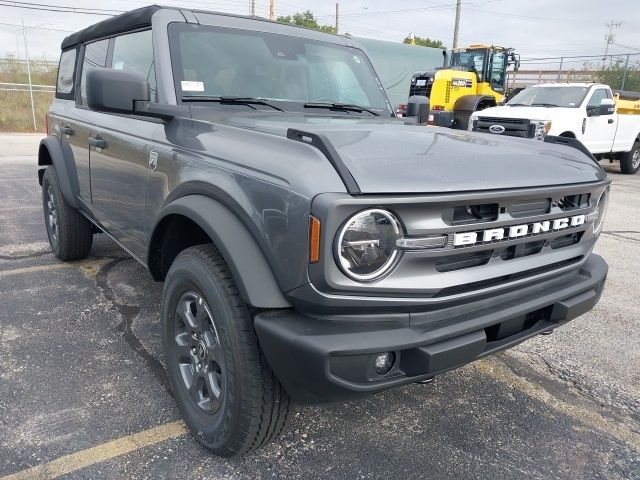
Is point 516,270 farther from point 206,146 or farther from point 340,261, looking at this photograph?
point 206,146

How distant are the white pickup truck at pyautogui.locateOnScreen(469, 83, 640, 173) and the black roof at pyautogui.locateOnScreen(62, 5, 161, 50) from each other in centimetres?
780

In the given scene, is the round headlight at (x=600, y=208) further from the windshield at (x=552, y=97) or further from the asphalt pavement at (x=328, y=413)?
the windshield at (x=552, y=97)

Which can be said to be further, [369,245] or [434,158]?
[434,158]

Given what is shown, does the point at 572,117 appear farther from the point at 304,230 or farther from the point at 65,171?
the point at 304,230

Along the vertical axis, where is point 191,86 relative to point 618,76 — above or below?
below

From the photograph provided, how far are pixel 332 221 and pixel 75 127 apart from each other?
3119 mm

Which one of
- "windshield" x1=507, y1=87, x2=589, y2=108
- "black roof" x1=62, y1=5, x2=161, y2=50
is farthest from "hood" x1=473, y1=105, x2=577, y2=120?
"black roof" x1=62, y1=5, x2=161, y2=50

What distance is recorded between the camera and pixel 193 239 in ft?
8.47

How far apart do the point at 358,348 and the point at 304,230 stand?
0.41 metres

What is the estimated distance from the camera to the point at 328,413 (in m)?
2.64

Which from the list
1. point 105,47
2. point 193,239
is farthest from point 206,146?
point 105,47

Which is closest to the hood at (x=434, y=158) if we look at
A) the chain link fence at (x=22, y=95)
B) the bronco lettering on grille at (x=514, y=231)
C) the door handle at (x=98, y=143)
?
the bronco lettering on grille at (x=514, y=231)

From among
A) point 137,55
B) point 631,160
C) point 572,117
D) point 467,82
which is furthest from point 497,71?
point 137,55

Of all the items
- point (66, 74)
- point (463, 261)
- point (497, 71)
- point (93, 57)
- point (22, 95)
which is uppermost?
point (497, 71)
